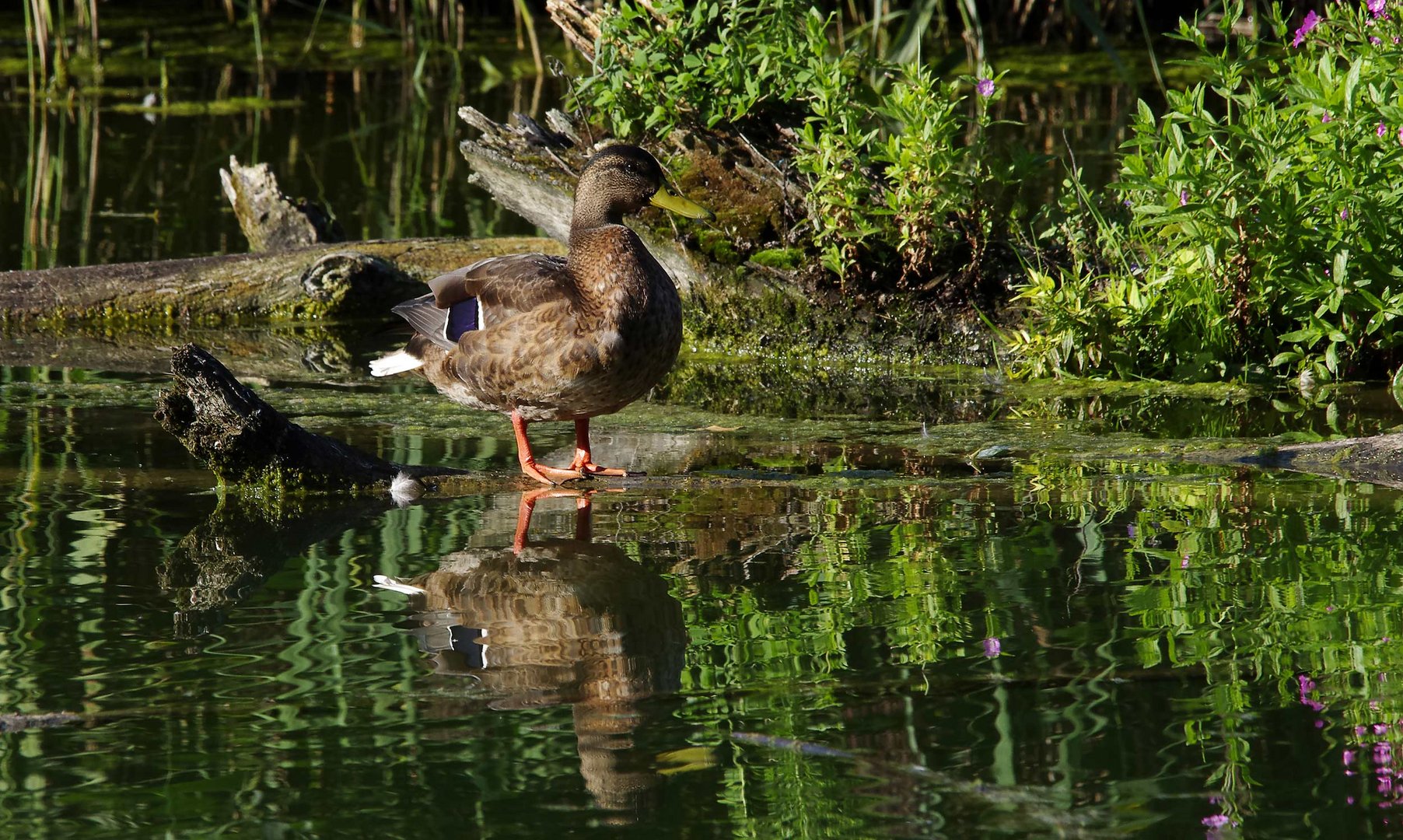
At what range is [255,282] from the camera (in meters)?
7.96

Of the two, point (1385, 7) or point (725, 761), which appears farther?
point (1385, 7)

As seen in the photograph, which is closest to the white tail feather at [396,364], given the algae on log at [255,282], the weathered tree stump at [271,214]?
the algae on log at [255,282]

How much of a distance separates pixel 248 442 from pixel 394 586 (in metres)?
0.91

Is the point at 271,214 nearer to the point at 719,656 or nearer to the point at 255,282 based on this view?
the point at 255,282

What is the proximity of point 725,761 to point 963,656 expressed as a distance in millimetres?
686

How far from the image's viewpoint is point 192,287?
789cm

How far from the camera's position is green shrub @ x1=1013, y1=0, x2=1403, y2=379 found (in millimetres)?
5484

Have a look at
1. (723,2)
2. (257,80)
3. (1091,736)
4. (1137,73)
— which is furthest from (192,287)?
(1137,73)

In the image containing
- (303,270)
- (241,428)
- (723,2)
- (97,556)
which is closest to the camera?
(97,556)

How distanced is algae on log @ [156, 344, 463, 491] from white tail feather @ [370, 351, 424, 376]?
80cm

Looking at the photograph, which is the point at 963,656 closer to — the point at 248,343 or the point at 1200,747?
the point at 1200,747

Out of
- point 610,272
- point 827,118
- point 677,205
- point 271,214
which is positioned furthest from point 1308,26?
point 271,214

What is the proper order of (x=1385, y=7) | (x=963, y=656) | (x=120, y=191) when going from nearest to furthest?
(x=963, y=656) → (x=1385, y=7) → (x=120, y=191)

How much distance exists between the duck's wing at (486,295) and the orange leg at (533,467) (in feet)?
1.09
